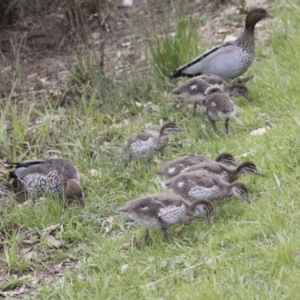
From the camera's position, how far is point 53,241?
6230 millimetres

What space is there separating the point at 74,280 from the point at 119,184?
1.57m

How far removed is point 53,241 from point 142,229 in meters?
0.72

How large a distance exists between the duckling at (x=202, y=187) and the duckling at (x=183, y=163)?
48cm

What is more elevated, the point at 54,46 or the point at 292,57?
the point at 292,57

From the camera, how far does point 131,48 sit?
399 inches

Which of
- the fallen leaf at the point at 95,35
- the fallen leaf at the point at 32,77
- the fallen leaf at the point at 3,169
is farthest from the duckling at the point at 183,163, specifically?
the fallen leaf at the point at 95,35

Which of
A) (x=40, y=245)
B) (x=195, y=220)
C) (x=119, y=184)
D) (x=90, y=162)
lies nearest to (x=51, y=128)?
(x=90, y=162)

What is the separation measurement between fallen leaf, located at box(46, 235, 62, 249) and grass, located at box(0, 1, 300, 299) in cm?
3

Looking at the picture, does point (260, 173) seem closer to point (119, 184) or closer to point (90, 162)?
point (119, 184)

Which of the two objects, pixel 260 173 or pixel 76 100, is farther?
pixel 76 100

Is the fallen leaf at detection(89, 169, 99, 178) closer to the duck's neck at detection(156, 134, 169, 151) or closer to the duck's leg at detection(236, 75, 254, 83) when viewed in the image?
the duck's neck at detection(156, 134, 169, 151)

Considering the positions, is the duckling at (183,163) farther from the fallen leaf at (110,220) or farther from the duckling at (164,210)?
the duckling at (164,210)

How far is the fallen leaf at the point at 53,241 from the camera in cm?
618

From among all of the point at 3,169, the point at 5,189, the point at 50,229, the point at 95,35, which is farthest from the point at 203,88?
the point at 95,35
